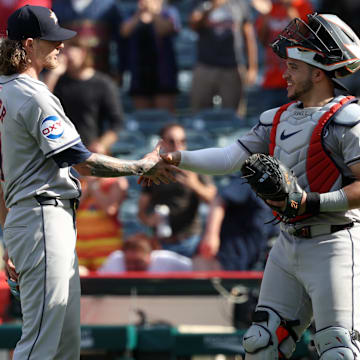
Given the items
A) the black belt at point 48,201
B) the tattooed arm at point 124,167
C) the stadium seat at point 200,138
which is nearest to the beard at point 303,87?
the tattooed arm at point 124,167

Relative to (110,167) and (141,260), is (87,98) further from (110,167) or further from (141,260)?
(110,167)

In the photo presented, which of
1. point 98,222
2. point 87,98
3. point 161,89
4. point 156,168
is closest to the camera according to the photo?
point 156,168

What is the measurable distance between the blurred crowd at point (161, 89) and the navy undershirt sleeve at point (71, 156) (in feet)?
11.3

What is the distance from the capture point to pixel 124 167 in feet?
14.5

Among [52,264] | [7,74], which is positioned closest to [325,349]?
[52,264]

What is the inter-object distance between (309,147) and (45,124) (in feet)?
4.62

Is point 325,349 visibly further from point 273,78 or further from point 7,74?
point 273,78

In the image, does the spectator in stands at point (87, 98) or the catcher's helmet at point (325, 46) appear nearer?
the catcher's helmet at point (325, 46)

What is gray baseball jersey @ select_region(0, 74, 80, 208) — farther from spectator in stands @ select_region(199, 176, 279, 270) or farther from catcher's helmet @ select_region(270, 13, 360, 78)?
spectator in stands @ select_region(199, 176, 279, 270)

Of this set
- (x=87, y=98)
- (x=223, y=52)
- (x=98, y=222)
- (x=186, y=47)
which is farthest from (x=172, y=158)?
(x=186, y=47)

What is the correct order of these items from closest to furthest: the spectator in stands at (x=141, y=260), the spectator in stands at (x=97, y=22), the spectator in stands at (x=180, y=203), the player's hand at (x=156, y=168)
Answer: the player's hand at (x=156, y=168), the spectator in stands at (x=141, y=260), the spectator in stands at (x=180, y=203), the spectator in stands at (x=97, y=22)

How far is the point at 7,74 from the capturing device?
4.36m

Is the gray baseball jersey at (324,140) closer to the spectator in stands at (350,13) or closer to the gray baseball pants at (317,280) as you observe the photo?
the gray baseball pants at (317,280)

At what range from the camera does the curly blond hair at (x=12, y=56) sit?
4277mm
